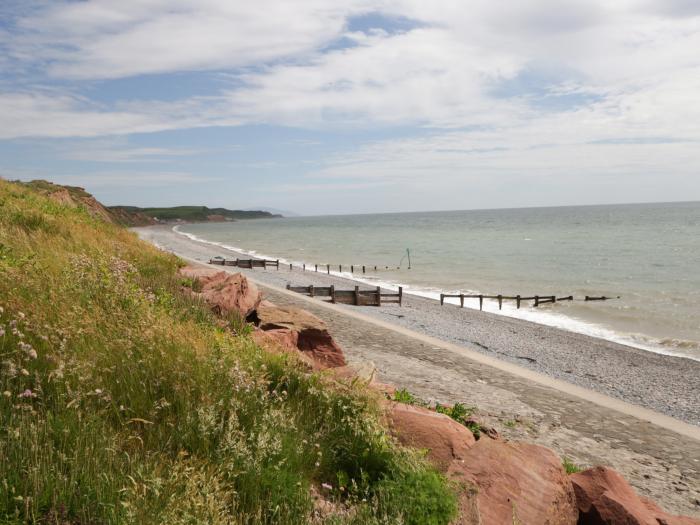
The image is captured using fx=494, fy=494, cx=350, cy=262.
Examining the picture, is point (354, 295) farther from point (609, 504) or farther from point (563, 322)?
point (609, 504)

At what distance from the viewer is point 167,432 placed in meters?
3.73

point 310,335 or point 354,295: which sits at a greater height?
point 310,335

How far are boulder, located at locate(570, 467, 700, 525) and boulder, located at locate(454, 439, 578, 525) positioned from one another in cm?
15

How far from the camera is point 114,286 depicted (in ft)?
19.6

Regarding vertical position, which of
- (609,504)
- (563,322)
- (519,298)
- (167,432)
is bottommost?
(563,322)

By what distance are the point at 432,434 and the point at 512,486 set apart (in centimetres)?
93

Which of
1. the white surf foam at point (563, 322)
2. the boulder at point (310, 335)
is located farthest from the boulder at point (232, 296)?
the white surf foam at point (563, 322)

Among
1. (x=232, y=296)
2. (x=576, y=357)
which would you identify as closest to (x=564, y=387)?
(x=576, y=357)

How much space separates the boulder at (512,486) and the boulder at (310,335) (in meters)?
5.13

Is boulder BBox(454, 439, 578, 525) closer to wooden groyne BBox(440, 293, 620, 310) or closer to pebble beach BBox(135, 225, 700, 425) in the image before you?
pebble beach BBox(135, 225, 700, 425)

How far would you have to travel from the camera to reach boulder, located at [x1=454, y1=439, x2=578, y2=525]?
13.6 feet

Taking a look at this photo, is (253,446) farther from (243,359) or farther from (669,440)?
(669,440)

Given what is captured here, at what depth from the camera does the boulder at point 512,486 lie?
416cm

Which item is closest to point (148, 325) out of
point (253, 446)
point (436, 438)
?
point (253, 446)
